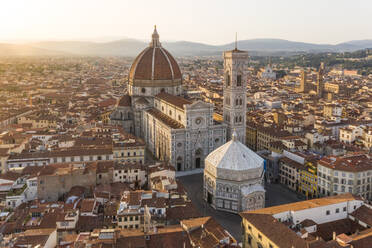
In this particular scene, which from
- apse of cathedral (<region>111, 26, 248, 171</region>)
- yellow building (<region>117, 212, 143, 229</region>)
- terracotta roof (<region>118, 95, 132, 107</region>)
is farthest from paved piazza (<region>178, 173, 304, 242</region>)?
terracotta roof (<region>118, 95, 132, 107</region>)

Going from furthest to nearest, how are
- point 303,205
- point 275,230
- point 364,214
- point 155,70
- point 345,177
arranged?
point 155,70 → point 345,177 → point 303,205 → point 364,214 → point 275,230

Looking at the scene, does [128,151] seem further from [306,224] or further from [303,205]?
[306,224]

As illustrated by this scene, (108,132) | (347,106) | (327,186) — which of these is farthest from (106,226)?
(347,106)

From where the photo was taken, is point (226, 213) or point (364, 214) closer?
point (364, 214)

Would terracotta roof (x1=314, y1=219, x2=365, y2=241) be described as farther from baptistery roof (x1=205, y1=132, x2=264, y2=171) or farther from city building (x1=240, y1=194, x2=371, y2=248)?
baptistery roof (x1=205, y1=132, x2=264, y2=171)

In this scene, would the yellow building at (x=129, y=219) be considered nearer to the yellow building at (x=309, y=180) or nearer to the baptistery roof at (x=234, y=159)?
the baptistery roof at (x=234, y=159)

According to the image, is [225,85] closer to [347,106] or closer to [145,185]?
[145,185]

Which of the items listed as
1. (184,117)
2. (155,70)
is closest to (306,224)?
(184,117)
